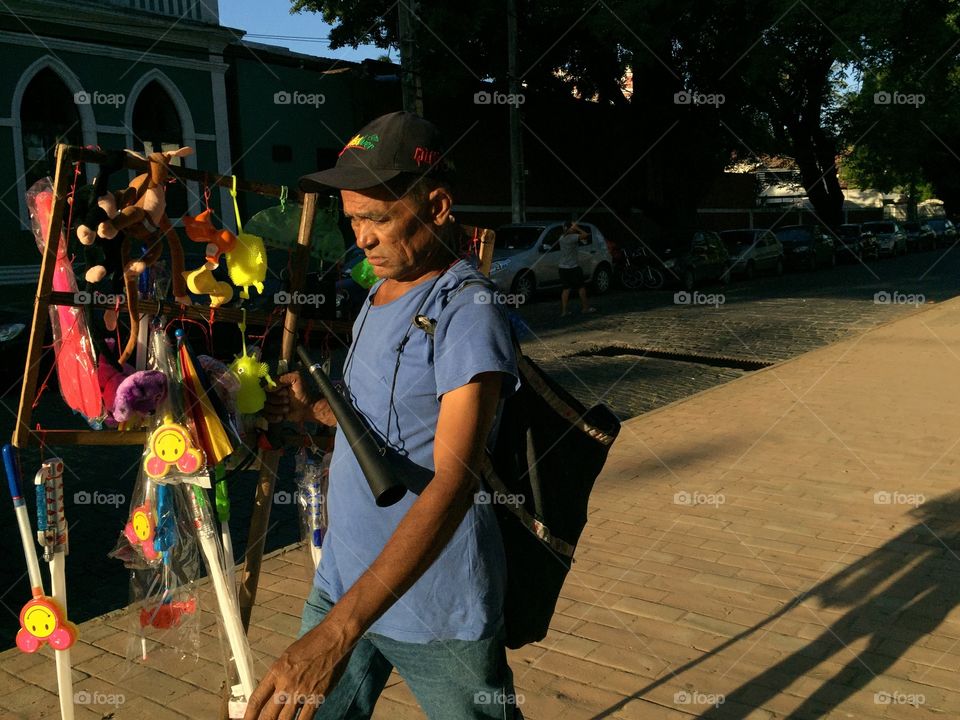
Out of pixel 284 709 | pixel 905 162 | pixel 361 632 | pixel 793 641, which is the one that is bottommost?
pixel 793 641

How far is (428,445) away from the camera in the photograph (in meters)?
2.00

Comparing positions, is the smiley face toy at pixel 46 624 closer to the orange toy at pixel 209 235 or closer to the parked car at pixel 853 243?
the orange toy at pixel 209 235

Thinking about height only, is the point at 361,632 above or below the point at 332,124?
below

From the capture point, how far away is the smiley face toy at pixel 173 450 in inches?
97.2

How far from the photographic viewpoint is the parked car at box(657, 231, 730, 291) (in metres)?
23.0

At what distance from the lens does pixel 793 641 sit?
160 inches

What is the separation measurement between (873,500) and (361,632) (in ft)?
16.1

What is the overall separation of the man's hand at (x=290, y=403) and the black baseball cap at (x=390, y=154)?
70 centimetres

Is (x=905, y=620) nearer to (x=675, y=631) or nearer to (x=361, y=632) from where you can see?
(x=675, y=631)

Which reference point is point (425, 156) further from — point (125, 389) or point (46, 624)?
point (46, 624)

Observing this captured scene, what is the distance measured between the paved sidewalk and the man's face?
2.05 metres

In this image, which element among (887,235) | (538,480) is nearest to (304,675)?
(538,480)

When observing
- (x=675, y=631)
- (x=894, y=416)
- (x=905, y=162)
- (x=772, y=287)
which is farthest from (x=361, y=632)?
(x=905, y=162)

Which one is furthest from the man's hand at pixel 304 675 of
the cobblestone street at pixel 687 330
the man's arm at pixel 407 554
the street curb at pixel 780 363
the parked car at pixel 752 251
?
the parked car at pixel 752 251
